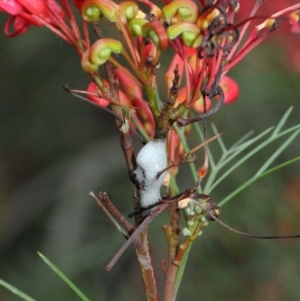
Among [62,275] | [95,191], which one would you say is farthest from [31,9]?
[95,191]

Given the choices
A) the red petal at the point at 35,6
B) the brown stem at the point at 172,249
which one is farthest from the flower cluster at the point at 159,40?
the brown stem at the point at 172,249

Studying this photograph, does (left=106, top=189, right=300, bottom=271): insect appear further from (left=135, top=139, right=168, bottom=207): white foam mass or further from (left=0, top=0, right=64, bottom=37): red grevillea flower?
(left=0, top=0, right=64, bottom=37): red grevillea flower

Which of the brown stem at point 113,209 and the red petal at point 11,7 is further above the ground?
the red petal at point 11,7

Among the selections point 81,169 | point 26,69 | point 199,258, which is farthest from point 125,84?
point 26,69

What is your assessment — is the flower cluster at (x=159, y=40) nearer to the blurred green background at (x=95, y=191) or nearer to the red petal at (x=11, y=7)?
the red petal at (x=11, y=7)

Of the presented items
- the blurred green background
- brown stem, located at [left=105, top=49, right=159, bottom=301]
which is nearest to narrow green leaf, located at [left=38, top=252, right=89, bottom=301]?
brown stem, located at [left=105, top=49, right=159, bottom=301]

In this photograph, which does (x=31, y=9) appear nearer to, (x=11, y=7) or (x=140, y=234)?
(x=11, y=7)

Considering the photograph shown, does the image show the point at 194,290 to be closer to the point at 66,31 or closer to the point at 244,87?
the point at 244,87
